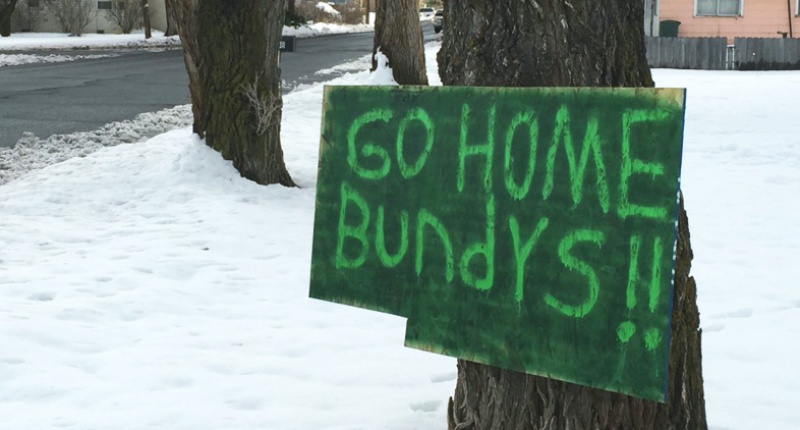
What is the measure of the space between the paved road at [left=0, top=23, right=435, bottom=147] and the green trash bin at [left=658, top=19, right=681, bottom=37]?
8943mm

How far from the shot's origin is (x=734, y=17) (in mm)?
31484

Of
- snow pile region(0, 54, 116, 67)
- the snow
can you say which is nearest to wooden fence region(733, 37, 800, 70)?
snow pile region(0, 54, 116, 67)

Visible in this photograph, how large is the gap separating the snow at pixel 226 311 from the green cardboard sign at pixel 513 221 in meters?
1.03

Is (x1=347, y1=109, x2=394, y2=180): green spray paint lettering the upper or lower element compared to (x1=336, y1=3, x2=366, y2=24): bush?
lower

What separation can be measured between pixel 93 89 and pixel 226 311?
45.3 feet

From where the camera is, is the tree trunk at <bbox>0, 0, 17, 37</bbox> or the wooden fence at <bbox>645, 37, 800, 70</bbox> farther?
the tree trunk at <bbox>0, 0, 17, 37</bbox>

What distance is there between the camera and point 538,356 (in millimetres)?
2895

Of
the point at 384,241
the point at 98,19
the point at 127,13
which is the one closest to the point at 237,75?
the point at 384,241

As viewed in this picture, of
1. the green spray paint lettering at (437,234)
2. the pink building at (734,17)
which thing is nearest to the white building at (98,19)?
the pink building at (734,17)

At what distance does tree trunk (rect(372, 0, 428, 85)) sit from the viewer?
1734 centimetres

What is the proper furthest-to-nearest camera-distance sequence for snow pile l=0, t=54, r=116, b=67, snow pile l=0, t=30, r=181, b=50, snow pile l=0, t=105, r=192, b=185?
snow pile l=0, t=30, r=181, b=50 < snow pile l=0, t=54, r=116, b=67 < snow pile l=0, t=105, r=192, b=185

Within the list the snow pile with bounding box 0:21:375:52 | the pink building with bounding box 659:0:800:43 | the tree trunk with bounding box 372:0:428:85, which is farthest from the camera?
the snow pile with bounding box 0:21:375:52

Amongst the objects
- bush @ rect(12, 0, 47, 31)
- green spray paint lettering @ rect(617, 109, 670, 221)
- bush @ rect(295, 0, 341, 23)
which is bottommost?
green spray paint lettering @ rect(617, 109, 670, 221)

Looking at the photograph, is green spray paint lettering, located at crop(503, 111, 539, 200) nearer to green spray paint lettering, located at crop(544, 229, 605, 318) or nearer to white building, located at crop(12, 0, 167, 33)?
green spray paint lettering, located at crop(544, 229, 605, 318)
